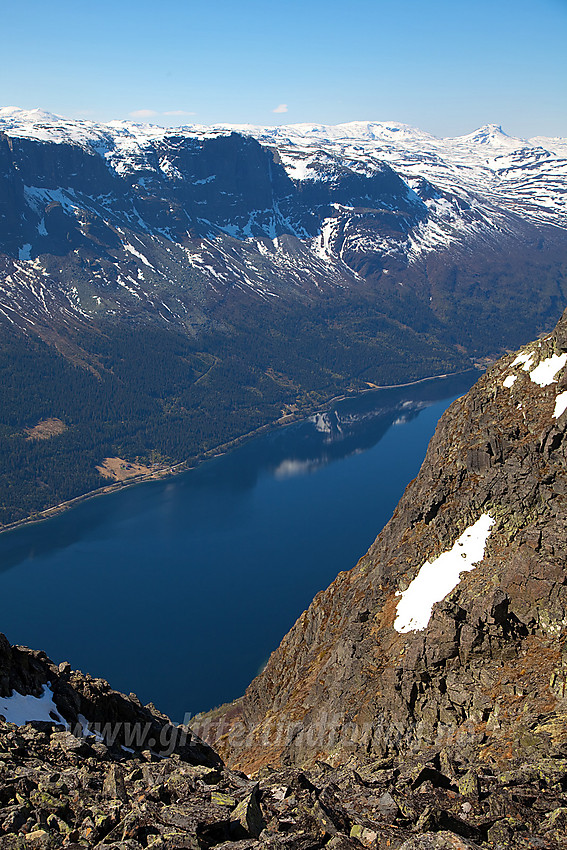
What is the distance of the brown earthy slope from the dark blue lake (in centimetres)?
5983

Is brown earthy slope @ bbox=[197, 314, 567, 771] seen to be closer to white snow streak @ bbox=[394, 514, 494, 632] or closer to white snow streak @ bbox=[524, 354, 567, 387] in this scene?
white snow streak @ bbox=[524, 354, 567, 387]

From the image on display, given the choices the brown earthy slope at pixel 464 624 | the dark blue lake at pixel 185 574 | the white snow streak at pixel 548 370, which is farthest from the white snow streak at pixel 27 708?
the dark blue lake at pixel 185 574

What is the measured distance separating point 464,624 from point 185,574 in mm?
116290

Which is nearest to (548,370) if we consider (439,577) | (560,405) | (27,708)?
(560,405)

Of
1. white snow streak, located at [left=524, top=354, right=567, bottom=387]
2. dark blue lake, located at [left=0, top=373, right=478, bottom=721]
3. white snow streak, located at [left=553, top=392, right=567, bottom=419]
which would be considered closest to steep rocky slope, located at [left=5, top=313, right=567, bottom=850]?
white snow streak, located at [left=524, top=354, right=567, bottom=387]

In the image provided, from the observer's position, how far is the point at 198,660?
4252 inches

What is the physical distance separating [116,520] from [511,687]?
16030 cm

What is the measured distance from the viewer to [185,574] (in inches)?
5600

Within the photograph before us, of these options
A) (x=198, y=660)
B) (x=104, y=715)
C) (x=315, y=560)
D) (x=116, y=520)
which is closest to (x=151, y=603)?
(x=198, y=660)

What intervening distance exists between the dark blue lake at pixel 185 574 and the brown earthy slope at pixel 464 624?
5983 centimetres

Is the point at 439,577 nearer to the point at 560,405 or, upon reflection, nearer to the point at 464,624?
the point at 464,624

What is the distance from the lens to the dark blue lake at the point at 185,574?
108 meters

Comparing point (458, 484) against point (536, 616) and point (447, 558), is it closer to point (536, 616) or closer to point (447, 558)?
point (447, 558)

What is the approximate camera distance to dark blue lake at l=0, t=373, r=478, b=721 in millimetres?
108312
